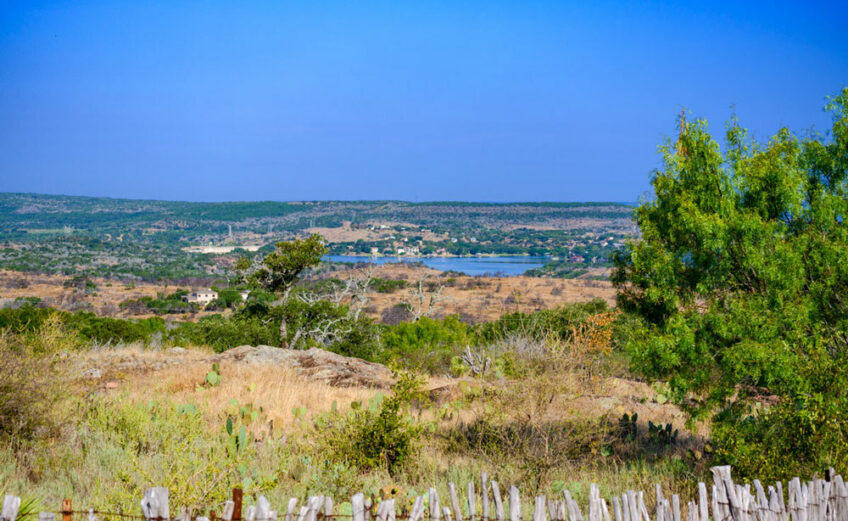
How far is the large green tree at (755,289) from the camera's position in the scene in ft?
17.5

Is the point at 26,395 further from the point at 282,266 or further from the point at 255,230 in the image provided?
the point at 255,230

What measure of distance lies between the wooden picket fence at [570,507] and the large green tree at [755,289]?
2.97 feet

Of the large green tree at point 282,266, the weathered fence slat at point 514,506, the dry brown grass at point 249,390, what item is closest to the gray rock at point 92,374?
the dry brown grass at point 249,390

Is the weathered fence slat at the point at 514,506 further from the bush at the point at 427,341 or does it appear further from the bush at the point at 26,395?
the bush at the point at 427,341

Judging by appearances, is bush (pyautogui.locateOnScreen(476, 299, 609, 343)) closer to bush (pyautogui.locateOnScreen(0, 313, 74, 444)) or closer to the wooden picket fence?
bush (pyautogui.locateOnScreen(0, 313, 74, 444))

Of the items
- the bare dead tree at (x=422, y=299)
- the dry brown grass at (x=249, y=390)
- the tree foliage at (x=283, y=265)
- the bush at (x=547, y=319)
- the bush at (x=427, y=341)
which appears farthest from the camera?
the bare dead tree at (x=422, y=299)

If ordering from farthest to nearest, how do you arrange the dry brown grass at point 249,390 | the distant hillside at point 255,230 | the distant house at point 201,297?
the distant hillside at point 255,230, the distant house at point 201,297, the dry brown grass at point 249,390

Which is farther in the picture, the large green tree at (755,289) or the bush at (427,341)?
the bush at (427,341)

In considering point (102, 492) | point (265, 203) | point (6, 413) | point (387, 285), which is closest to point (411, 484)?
point (102, 492)

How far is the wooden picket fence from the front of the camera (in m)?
3.33

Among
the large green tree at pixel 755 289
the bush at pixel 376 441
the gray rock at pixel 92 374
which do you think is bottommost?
the gray rock at pixel 92 374

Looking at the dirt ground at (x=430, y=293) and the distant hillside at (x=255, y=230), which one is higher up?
the distant hillside at (x=255, y=230)

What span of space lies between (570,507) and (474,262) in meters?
78.7

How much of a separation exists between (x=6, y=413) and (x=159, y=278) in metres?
57.6
